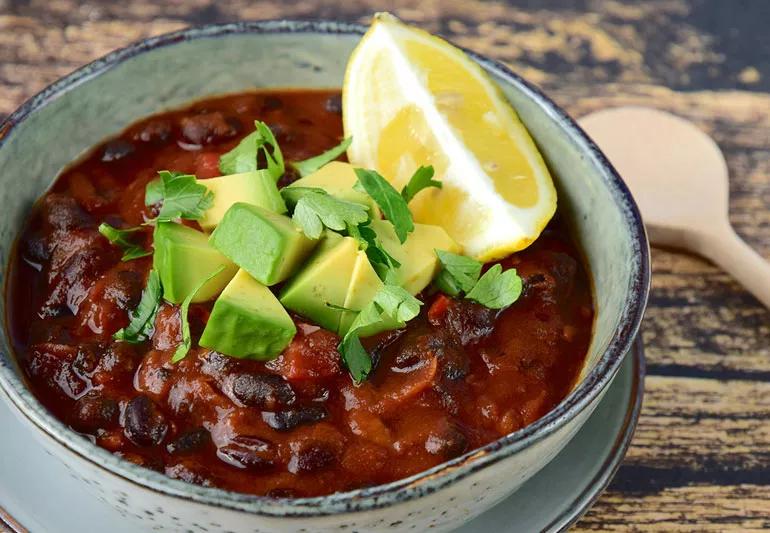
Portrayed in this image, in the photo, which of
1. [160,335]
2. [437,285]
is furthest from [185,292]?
[437,285]

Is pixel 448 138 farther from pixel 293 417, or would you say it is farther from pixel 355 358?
pixel 293 417

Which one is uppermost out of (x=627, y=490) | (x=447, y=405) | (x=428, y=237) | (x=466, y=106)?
(x=466, y=106)

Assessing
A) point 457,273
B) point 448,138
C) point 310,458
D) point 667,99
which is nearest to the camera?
point 310,458

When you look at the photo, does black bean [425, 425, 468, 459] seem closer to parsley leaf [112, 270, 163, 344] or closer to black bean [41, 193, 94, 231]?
parsley leaf [112, 270, 163, 344]

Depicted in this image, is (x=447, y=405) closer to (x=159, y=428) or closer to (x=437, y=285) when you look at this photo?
(x=437, y=285)

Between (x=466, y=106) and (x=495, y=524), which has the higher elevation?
(x=466, y=106)

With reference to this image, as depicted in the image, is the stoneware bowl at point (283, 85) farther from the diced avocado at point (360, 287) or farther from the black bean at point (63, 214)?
the diced avocado at point (360, 287)

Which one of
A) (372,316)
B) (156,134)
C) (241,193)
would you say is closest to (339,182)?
(241,193)
